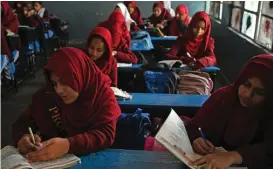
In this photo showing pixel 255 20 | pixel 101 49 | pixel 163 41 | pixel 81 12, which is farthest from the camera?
pixel 81 12

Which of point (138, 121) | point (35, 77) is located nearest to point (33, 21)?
point (35, 77)

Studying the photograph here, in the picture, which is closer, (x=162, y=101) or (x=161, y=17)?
(x=162, y=101)

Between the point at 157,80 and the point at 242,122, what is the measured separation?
1308mm

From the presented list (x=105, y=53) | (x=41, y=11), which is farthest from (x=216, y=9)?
(x=105, y=53)

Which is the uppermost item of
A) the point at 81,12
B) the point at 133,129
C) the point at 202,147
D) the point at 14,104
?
the point at 81,12

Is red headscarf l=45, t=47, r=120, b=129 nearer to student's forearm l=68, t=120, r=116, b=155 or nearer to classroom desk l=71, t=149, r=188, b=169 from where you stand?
student's forearm l=68, t=120, r=116, b=155

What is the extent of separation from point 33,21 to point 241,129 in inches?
220

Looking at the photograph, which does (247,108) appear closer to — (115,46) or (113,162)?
(113,162)

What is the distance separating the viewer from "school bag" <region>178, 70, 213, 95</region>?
2.41m

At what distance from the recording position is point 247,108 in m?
1.21

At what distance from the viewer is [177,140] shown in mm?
1131

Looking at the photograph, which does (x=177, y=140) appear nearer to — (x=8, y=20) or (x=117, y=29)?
(x=117, y=29)

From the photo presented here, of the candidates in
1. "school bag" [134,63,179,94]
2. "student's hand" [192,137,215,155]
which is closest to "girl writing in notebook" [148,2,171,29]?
"school bag" [134,63,179,94]

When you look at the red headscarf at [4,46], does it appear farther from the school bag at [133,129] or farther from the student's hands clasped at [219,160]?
the student's hands clasped at [219,160]
